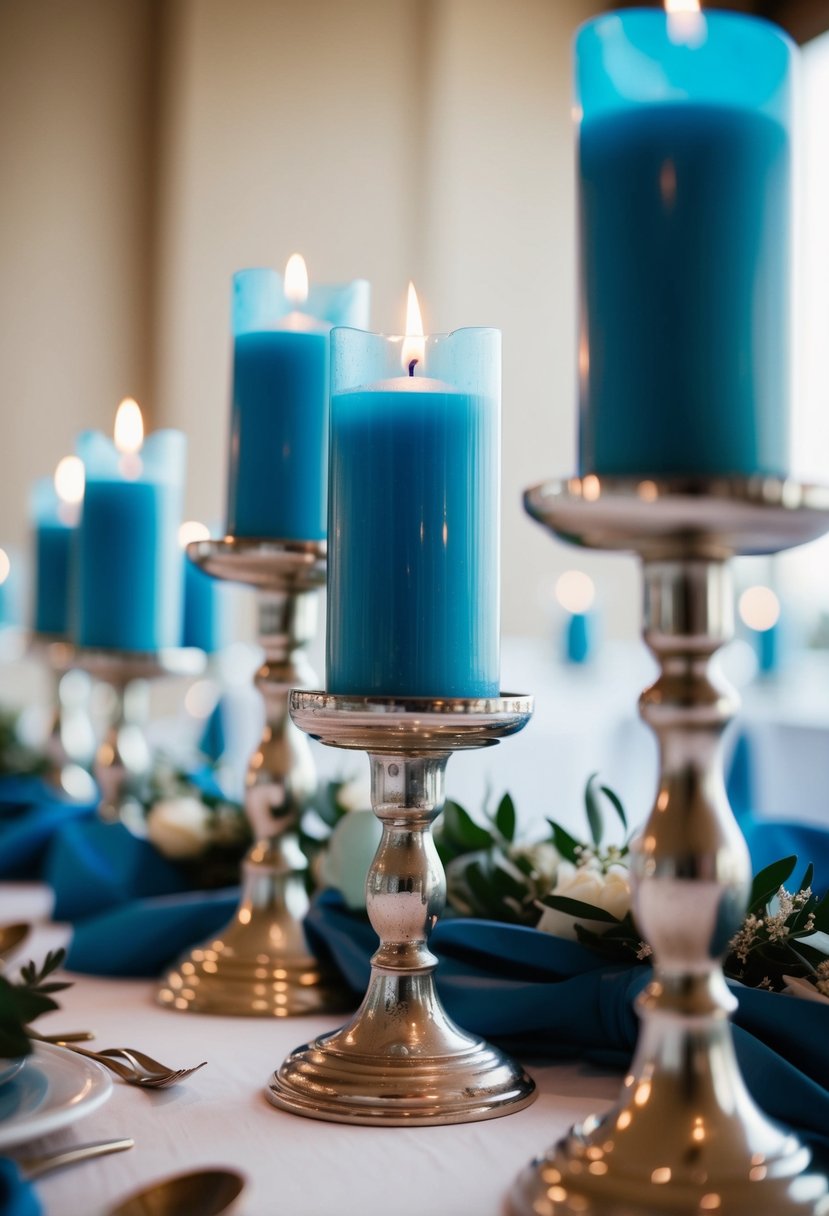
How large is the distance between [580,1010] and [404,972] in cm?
10

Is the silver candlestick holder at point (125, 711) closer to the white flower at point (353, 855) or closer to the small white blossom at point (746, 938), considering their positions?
the white flower at point (353, 855)

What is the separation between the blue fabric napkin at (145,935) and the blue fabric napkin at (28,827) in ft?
1.44

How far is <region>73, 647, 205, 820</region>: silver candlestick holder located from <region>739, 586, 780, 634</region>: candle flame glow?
246cm

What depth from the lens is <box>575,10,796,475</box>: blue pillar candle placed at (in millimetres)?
516

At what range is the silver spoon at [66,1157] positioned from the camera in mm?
551

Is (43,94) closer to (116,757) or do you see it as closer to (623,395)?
(116,757)

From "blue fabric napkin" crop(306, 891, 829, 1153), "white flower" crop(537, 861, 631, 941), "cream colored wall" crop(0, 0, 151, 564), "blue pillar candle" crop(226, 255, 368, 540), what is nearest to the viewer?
"blue fabric napkin" crop(306, 891, 829, 1153)

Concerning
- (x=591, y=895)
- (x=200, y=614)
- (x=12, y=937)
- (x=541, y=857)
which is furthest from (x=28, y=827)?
(x=591, y=895)

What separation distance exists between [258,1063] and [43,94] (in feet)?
13.2

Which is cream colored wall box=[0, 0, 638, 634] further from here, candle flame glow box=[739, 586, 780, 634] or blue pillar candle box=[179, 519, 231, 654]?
blue pillar candle box=[179, 519, 231, 654]

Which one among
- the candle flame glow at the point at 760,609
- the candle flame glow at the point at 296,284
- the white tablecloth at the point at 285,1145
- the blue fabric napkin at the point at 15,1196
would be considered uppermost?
the candle flame glow at the point at 296,284

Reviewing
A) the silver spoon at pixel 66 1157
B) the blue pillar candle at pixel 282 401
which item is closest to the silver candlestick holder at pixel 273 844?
the blue pillar candle at pixel 282 401

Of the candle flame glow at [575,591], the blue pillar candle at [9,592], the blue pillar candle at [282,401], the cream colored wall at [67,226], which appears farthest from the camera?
the candle flame glow at [575,591]

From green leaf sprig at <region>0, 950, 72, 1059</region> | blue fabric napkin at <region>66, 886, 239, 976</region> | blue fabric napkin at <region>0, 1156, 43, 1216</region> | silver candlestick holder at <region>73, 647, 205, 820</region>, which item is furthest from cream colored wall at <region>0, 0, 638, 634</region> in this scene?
blue fabric napkin at <region>0, 1156, 43, 1216</region>
